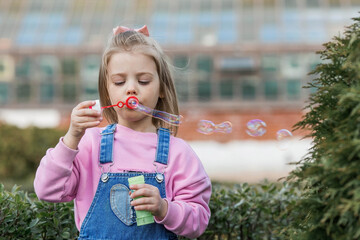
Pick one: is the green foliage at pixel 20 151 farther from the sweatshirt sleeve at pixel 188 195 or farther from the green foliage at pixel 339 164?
the green foliage at pixel 339 164

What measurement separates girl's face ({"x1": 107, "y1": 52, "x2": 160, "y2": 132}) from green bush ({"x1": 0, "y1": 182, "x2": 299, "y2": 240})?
724 millimetres

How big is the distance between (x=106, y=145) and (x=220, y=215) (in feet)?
3.07

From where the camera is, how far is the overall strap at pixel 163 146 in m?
1.97

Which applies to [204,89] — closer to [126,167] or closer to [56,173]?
[126,167]

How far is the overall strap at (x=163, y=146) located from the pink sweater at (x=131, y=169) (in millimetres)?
25

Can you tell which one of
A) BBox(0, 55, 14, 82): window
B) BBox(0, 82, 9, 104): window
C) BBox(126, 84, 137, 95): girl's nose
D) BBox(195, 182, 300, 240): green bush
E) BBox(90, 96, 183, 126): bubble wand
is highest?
BBox(0, 55, 14, 82): window

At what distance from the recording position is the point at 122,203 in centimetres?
190

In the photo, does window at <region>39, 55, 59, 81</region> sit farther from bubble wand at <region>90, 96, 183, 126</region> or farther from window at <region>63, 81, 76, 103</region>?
bubble wand at <region>90, 96, 183, 126</region>

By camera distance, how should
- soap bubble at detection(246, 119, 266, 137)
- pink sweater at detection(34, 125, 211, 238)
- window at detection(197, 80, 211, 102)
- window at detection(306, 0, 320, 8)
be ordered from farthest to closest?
window at detection(306, 0, 320, 8) → window at detection(197, 80, 211, 102) → soap bubble at detection(246, 119, 266, 137) → pink sweater at detection(34, 125, 211, 238)

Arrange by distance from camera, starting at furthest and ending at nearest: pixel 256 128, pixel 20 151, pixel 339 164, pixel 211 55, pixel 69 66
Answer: pixel 69 66 < pixel 211 55 < pixel 20 151 < pixel 256 128 < pixel 339 164

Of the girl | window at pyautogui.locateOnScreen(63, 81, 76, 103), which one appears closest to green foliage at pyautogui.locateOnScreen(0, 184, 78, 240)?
the girl

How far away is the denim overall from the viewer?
6.18 feet

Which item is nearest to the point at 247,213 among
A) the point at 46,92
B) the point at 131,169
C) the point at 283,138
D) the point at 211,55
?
the point at 283,138

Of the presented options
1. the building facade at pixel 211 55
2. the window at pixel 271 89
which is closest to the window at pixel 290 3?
the building facade at pixel 211 55
